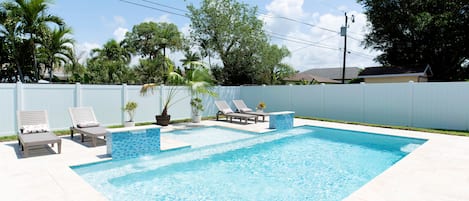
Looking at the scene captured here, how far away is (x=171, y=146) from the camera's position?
817 centimetres

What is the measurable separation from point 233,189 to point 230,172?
1.07m

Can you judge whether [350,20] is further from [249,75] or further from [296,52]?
[296,52]

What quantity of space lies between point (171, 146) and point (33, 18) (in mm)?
8710

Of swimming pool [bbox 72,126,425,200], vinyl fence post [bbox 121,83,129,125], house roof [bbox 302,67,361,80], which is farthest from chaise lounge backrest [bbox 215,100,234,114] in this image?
house roof [bbox 302,67,361,80]

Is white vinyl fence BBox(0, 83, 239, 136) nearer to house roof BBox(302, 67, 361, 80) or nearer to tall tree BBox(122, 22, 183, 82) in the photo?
tall tree BBox(122, 22, 183, 82)

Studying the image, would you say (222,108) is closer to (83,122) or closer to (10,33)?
(83,122)

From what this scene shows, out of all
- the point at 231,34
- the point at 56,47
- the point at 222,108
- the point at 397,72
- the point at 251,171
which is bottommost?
the point at 251,171

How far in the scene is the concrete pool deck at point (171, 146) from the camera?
4406mm

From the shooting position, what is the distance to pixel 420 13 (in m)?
21.1

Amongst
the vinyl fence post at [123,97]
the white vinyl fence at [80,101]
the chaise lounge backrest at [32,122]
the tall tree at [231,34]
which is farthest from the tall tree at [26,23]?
the tall tree at [231,34]

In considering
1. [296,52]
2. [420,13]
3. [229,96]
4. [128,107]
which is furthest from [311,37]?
[128,107]

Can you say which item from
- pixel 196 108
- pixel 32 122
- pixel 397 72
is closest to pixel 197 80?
pixel 196 108

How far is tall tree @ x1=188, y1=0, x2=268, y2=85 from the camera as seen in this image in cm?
2289

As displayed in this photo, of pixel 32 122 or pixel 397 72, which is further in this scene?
pixel 397 72
